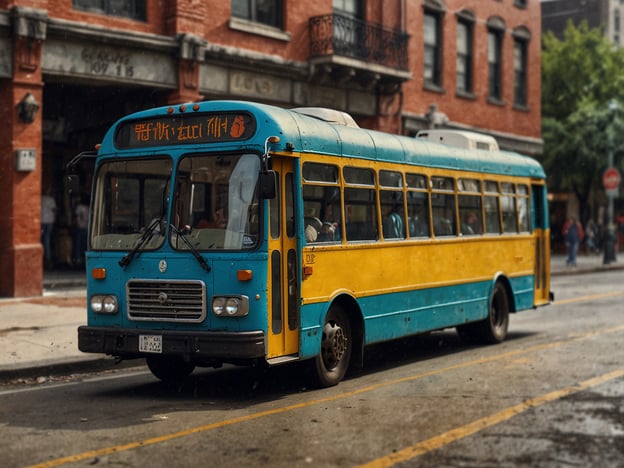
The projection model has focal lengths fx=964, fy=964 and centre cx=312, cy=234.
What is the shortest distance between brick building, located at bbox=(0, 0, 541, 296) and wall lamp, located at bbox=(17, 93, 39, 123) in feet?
0.08

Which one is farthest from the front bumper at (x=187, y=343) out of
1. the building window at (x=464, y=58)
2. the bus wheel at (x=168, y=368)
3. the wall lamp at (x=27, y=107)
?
the building window at (x=464, y=58)

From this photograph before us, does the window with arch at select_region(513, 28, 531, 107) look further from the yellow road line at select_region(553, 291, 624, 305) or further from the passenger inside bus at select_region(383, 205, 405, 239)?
the passenger inside bus at select_region(383, 205, 405, 239)

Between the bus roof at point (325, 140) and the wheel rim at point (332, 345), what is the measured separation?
1.78m

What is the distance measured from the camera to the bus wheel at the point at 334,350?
952 centimetres

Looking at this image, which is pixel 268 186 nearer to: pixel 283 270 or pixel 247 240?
pixel 247 240

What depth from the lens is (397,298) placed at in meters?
11.1

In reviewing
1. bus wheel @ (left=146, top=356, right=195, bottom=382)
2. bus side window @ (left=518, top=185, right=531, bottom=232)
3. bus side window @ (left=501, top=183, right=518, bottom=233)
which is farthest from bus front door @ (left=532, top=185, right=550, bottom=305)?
bus wheel @ (left=146, top=356, right=195, bottom=382)

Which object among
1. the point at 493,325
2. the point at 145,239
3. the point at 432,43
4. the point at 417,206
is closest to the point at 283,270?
the point at 145,239

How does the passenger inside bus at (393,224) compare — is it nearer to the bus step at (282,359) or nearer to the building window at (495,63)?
the bus step at (282,359)

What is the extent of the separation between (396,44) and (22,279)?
12664 millimetres

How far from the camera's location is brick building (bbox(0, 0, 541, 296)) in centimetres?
1783

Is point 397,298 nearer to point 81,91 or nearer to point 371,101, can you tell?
point 81,91

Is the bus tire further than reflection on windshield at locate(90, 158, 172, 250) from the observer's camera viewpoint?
Yes

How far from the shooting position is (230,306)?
28.3ft
